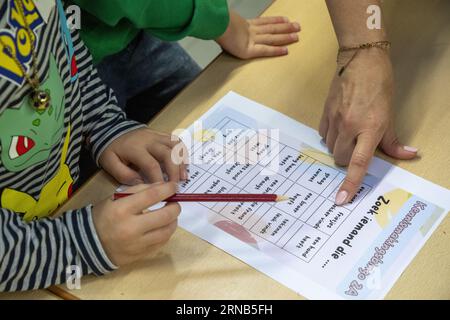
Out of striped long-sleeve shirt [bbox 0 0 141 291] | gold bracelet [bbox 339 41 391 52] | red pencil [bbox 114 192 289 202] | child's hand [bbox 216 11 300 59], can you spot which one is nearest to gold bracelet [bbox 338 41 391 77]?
gold bracelet [bbox 339 41 391 52]

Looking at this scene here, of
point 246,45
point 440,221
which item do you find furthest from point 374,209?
point 246,45

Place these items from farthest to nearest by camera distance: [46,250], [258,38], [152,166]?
[258,38] → [152,166] → [46,250]

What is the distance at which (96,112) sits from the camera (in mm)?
807

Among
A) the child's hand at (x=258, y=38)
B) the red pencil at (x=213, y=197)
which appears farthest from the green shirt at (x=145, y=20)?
the red pencil at (x=213, y=197)

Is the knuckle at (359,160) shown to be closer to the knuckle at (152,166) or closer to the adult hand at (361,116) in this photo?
the adult hand at (361,116)

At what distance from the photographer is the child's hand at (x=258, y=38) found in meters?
0.87

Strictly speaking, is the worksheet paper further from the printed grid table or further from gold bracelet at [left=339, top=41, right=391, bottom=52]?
gold bracelet at [left=339, top=41, right=391, bottom=52]

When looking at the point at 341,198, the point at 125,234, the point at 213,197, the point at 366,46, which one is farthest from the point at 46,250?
the point at 366,46

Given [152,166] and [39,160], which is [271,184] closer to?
[152,166]

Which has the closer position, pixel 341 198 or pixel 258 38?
pixel 341 198

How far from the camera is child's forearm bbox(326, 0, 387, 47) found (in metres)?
0.81

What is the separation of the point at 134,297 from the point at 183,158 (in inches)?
7.6

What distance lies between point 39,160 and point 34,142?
0.03 m

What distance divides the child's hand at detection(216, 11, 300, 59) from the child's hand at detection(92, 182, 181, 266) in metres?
0.28
